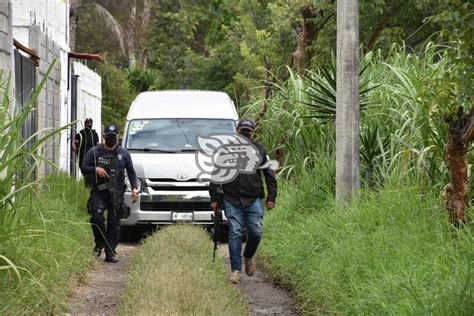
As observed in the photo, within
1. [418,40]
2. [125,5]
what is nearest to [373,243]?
[418,40]

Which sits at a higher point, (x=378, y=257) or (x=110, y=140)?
(x=110, y=140)

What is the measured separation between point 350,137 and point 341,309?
364 centimetres

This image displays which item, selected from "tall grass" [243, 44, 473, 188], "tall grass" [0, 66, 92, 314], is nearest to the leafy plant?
"tall grass" [243, 44, 473, 188]

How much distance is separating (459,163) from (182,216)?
23.7 feet

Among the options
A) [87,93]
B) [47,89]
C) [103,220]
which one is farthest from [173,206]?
[87,93]

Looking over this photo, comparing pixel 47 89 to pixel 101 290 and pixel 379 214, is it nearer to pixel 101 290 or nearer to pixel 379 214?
pixel 101 290

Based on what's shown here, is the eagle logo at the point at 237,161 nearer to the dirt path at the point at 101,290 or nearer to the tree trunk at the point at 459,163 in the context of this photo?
the dirt path at the point at 101,290

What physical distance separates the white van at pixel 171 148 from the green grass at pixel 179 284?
102 inches

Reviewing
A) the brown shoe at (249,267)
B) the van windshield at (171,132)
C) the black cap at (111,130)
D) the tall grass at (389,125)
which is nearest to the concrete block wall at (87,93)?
the van windshield at (171,132)

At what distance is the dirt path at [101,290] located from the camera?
30.4 ft

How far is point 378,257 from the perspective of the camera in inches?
318

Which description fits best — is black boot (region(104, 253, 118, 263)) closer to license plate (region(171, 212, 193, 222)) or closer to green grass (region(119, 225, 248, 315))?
green grass (region(119, 225, 248, 315))

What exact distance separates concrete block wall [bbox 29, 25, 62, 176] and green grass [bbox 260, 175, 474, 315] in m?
5.91

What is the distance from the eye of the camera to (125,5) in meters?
48.6
